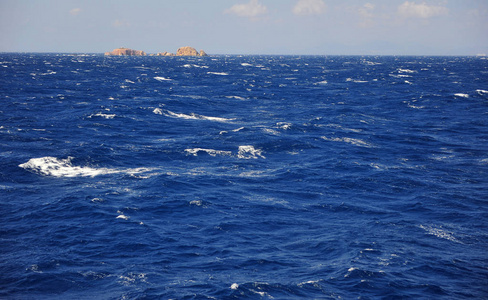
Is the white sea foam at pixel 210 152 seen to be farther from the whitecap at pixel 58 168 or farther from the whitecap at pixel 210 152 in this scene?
the whitecap at pixel 58 168

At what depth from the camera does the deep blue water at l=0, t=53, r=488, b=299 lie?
20172 mm

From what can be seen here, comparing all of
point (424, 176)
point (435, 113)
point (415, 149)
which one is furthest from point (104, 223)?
point (435, 113)

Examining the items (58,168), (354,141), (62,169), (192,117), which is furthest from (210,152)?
(192,117)

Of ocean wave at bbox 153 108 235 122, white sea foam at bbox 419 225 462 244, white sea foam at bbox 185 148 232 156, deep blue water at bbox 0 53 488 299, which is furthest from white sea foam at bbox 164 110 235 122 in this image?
white sea foam at bbox 419 225 462 244

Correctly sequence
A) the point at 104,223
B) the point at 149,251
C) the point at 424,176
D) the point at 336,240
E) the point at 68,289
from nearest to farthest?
the point at 68,289, the point at 149,251, the point at 336,240, the point at 104,223, the point at 424,176

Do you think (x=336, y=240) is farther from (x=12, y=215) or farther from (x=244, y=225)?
(x=12, y=215)

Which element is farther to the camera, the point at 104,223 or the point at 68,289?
the point at 104,223

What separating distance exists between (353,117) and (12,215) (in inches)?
2029

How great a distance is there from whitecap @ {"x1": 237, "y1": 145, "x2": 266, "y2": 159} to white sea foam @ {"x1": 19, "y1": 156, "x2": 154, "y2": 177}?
982cm

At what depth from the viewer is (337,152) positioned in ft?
149

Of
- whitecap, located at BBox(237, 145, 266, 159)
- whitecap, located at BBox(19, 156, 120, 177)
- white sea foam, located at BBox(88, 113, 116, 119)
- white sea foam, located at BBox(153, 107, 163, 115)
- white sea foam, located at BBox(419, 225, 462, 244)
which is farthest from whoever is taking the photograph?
white sea foam, located at BBox(153, 107, 163, 115)

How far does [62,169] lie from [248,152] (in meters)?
18.2

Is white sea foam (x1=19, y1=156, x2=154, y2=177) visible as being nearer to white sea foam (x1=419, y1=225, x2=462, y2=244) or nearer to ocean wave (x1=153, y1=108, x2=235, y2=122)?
white sea foam (x1=419, y1=225, x2=462, y2=244)

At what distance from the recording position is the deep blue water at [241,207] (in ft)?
66.2
